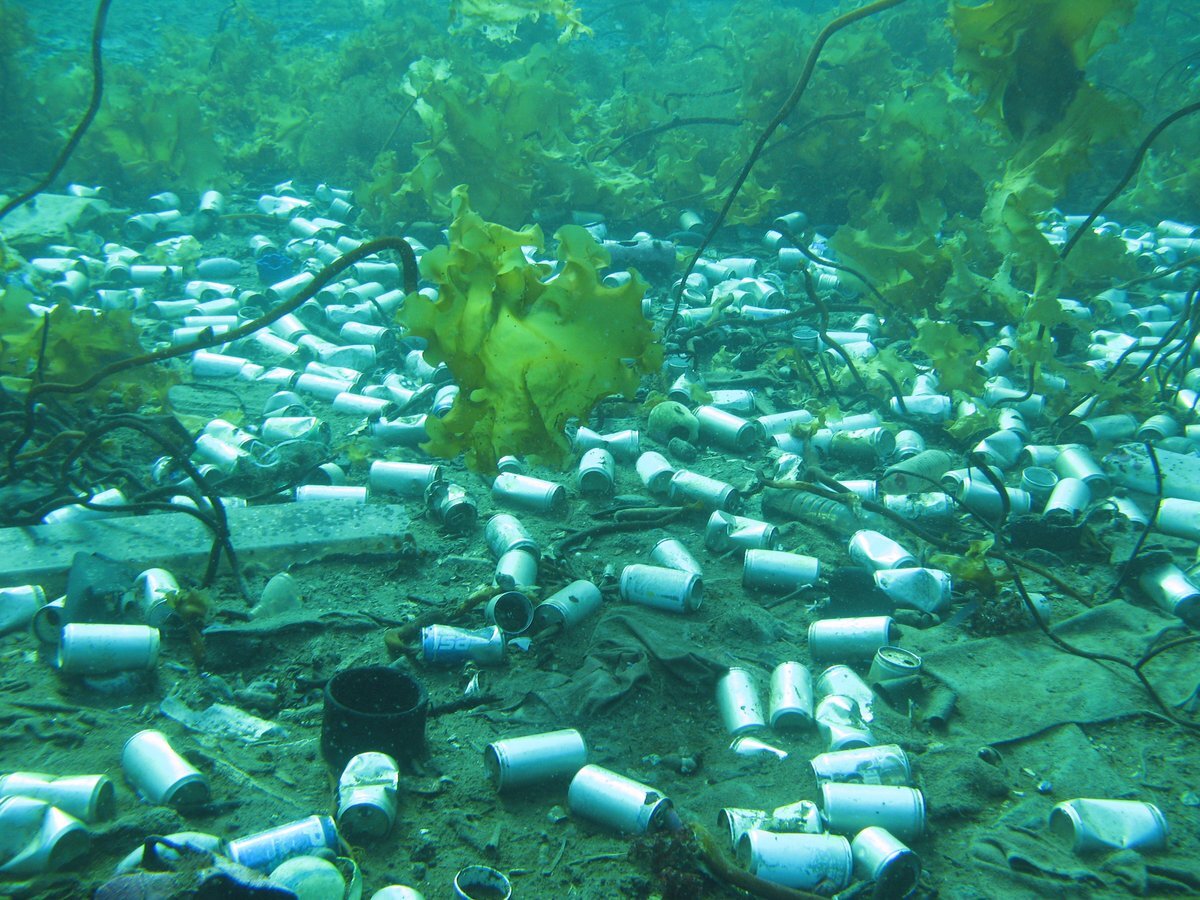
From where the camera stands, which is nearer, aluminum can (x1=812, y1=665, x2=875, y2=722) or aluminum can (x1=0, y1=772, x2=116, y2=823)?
aluminum can (x1=0, y1=772, x2=116, y2=823)

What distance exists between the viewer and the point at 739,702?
2.96 m

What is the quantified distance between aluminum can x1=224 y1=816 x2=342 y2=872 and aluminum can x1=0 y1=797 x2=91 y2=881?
43cm

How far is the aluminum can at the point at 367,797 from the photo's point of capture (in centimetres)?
235

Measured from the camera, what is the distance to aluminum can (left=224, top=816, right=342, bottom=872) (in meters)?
2.12

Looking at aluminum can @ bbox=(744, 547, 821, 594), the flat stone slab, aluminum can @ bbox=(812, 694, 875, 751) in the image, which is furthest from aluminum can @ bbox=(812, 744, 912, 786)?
the flat stone slab

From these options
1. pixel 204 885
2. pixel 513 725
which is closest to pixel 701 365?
pixel 513 725

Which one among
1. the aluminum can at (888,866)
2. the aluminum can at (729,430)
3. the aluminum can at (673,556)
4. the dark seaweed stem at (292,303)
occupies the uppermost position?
the dark seaweed stem at (292,303)

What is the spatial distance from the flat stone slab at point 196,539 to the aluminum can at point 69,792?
1513 mm

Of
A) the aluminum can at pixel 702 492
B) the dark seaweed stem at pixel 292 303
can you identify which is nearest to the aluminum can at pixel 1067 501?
the aluminum can at pixel 702 492

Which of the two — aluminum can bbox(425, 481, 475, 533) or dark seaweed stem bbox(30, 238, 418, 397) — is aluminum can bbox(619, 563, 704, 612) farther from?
dark seaweed stem bbox(30, 238, 418, 397)

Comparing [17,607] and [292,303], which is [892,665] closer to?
[292,303]

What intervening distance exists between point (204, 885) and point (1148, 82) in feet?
52.7

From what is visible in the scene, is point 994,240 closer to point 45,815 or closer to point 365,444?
point 365,444

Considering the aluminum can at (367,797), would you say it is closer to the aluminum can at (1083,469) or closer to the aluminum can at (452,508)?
the aluminum can at (452,508)
